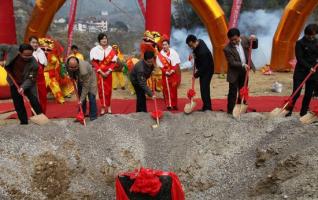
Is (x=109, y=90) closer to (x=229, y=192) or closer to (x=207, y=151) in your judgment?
(x=207, y=151)

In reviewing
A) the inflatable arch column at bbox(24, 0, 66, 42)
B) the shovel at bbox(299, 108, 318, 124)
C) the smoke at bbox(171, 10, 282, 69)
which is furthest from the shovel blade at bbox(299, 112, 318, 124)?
the smoke at bbox(171, 10, 282, 69)

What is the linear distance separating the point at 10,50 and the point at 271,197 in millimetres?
3359

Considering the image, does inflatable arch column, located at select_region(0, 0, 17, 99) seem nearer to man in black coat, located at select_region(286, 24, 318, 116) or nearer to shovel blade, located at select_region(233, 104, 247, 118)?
shovel blade, located at select_region(233, 104, 247, 118)

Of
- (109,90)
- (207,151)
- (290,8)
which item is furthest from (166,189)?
(290,8)

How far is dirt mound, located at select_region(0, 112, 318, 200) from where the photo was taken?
419cm

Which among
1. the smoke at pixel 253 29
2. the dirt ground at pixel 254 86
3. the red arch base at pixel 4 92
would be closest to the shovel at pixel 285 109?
the dirt ground at pixel 254 86

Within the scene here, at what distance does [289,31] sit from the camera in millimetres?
10406

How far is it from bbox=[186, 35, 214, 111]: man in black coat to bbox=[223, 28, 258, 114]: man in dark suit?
36 cm

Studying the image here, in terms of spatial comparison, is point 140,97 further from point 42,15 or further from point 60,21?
point 60,21

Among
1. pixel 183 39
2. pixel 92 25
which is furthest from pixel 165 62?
pixel 183 39

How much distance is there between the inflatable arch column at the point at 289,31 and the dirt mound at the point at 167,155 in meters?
5.58

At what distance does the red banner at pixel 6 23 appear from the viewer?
370 inches

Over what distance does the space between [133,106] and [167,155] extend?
2.91 m

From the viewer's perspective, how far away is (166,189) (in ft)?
10.5
